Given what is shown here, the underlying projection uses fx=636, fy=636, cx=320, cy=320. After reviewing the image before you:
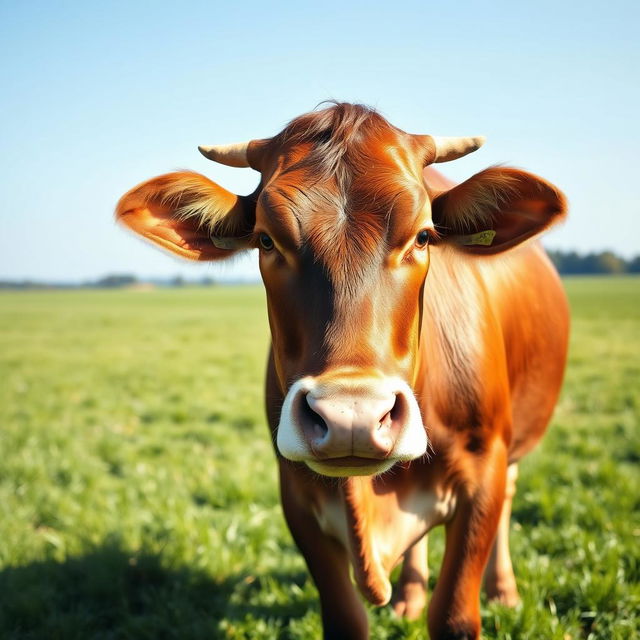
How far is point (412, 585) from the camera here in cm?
365

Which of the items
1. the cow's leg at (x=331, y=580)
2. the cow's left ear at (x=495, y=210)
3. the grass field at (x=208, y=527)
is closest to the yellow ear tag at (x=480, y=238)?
the cow's left ear at (x=495, y=210)

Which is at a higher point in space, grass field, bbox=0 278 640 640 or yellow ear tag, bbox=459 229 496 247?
yellow ear tag, bbox=459 229 496 247

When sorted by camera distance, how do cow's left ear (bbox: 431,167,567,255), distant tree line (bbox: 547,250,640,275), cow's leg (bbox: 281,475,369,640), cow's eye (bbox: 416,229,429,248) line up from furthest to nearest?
distant tree line (bbox: 547,250,640,275) < cow's leg (bbox: 281,475,369,640) < cow's left ear (bbox: 431,167,567,255) < cow's eye (bbox: 416,229,429,248)

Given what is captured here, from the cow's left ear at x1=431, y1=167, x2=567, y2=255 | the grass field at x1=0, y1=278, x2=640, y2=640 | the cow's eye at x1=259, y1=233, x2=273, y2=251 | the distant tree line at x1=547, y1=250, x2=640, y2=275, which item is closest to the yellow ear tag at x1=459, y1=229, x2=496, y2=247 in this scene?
the cow's left ear at x1=431, y1=167, x2=567, y2=255

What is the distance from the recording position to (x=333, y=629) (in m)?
2.92

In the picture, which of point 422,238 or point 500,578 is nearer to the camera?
point 422,238

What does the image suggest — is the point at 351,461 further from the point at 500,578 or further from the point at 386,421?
the point at 500,578

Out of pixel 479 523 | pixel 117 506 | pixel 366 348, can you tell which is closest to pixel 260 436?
pixel 117 506

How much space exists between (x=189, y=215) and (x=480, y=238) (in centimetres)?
129

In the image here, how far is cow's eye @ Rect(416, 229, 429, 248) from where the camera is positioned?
2.39 meters

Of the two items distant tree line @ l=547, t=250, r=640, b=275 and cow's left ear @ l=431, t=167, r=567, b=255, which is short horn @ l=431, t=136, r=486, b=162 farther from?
distant tree line @ l=547, t=250, r=640, b=275

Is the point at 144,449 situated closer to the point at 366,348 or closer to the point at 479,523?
the point at 479,523

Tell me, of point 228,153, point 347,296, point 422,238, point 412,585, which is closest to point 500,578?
A: point 412,585

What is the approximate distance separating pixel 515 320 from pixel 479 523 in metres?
1.40
